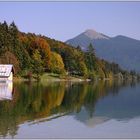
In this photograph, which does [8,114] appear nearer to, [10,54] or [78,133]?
[78,133]

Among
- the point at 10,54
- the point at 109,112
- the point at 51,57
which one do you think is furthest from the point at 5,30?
the point at 109,112

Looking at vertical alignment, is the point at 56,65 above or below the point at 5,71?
above

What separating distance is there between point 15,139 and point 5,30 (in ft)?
278

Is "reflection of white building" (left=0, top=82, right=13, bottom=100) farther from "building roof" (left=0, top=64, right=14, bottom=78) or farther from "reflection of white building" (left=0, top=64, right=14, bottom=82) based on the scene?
"building roof" (left=0, top=64, right=14, bottom=78)

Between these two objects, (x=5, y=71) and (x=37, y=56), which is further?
(x=37, y=56)

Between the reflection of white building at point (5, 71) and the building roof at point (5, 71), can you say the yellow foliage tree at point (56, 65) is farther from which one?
the building roof at point (5, 71)

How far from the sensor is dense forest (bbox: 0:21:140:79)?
98.8 m

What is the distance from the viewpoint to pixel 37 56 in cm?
10994

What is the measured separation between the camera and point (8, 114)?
2788 cm

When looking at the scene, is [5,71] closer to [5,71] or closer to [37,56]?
[5,71]

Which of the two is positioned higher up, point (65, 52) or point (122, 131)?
point (65, 52)

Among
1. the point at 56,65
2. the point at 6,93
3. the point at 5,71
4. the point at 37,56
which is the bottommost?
the point at 6,93

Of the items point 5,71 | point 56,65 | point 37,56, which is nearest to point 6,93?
point 5,71

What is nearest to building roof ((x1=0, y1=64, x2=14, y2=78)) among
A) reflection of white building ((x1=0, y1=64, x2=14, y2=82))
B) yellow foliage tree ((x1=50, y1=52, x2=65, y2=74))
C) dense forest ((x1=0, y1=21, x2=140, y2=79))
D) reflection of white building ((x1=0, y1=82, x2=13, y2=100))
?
reflection of white building ((x1=0, y1=64, x2=14, y2=82))
